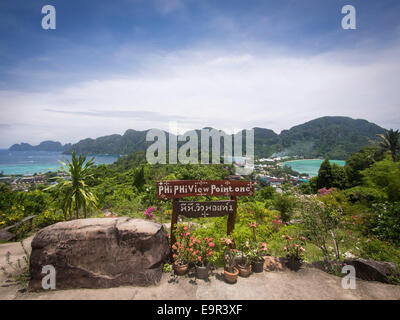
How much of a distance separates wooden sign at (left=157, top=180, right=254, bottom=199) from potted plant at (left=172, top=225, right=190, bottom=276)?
919 mm

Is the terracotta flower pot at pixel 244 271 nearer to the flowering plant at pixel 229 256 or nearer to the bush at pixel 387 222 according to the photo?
the flowering plant at pixel 229 256

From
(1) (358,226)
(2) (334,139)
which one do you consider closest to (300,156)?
(2) (334,139)

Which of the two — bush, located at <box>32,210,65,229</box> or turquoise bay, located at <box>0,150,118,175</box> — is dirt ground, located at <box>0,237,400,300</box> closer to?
bush, located at <box>32,210,65,229</box>

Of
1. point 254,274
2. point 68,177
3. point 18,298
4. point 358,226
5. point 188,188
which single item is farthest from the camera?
point 358,226

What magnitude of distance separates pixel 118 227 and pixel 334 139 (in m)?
202

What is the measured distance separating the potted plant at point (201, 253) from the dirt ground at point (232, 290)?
0.70 ft

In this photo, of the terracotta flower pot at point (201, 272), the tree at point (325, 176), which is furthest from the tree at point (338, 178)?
the terracotta flower pot at point (201, 272)

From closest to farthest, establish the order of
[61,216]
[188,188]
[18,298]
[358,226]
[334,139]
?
[18,298] < [188,188] < [358,226] < [61,216] < [334,139]

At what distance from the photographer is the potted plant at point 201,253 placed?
178 inches

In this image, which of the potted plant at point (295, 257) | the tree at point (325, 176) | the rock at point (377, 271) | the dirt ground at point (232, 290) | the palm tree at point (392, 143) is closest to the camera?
the dirt ground at point (232, 290)

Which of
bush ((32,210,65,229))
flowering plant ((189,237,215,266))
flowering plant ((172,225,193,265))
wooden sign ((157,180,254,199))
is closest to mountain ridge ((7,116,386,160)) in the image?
bush ((32,210,65,229))

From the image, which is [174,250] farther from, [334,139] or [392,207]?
[334,139]

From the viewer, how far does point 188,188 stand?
5.12 metres

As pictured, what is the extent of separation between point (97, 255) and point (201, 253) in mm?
2468
